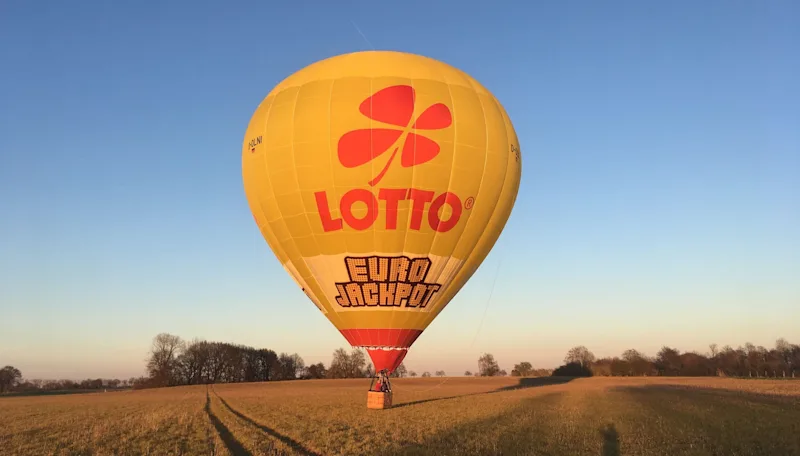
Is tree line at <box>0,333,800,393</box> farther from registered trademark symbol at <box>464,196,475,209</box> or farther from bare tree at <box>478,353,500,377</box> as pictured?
registered trademark symbol at <box>464,196,475,209</box>

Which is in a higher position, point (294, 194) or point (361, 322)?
point (294, 194)

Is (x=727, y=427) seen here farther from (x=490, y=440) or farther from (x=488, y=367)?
(x=488, y=367)

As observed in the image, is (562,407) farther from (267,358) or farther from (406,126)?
(267,358)

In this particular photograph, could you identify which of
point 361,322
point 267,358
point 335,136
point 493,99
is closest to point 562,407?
point 361,322

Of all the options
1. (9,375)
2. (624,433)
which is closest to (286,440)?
(624,433)

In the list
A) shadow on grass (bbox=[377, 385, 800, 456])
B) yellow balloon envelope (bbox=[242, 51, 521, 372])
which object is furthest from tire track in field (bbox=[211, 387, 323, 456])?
yellow balloon envelope (bbox=[242, 51, 521, 372])
